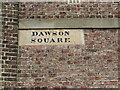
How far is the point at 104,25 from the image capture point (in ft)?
25.0

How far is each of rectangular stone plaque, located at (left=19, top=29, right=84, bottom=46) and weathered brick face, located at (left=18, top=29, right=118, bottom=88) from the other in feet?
0.36

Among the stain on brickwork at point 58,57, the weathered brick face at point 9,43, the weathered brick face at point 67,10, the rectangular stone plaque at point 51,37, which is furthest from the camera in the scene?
the weathered brick face at point 67,10

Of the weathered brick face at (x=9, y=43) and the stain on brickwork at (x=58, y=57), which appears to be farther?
the stain on brickwork at (x=58, y=57)

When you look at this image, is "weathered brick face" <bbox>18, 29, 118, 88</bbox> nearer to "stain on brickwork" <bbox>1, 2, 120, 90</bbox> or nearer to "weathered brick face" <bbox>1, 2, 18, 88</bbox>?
"stain on brickwork" <bbox>1, 2, 120, 90</bbox>

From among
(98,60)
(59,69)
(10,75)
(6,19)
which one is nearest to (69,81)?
(59,69)

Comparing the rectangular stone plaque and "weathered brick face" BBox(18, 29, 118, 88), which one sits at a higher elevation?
the rectangular stone plaque

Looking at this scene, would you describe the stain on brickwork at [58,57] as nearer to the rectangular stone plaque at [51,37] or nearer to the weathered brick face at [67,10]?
the weathered brick face at [67,10]

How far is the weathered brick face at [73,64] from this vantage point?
7262 mm

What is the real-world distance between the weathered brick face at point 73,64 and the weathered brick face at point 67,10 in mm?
576

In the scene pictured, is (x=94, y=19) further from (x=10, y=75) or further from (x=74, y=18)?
(x=10, y=75)

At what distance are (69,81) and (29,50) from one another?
1305 mm

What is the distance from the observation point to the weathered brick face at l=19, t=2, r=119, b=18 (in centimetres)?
768

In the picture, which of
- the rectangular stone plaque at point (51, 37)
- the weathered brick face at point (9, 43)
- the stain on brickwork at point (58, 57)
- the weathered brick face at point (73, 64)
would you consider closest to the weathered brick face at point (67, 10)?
the stain on brickwork at point (58, 57)

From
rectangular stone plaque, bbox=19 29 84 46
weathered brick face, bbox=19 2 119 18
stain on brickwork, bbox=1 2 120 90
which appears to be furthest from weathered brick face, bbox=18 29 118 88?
weathered brick face, bbox=19 2 119 18
